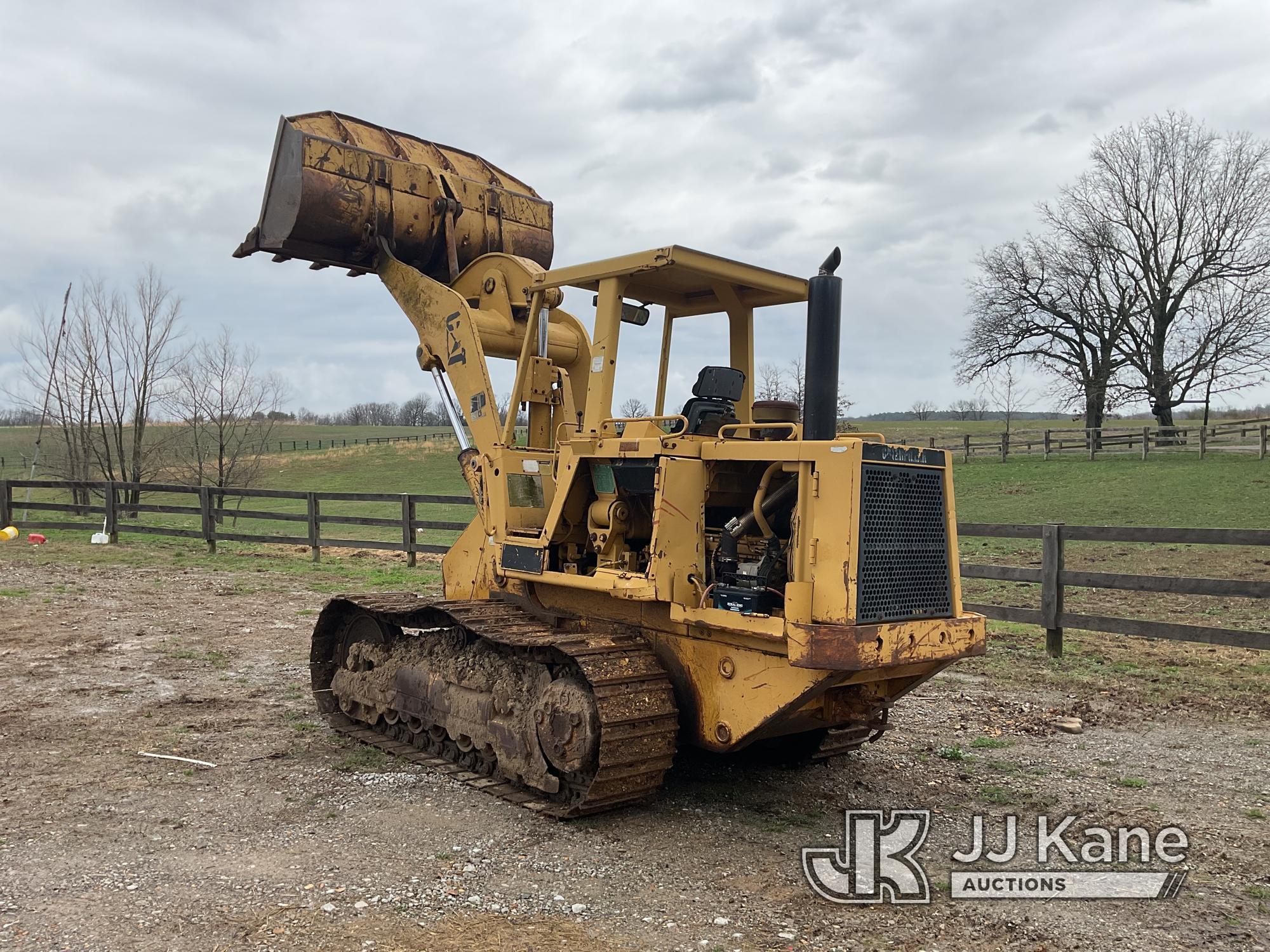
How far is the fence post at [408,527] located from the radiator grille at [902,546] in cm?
1165

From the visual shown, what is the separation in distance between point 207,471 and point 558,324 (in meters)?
24.3

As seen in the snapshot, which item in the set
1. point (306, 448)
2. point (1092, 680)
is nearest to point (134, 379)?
point (1092, 680)

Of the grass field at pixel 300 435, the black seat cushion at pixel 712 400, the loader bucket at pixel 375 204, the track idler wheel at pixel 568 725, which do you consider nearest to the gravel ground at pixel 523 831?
the track idler wheel at pixel 568 725

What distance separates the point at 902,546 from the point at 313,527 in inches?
548

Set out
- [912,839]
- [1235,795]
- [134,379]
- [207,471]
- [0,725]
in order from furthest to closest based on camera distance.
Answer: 1. [207,471]
2. [134,379]
3. [0,725]
4. [1235,795]
5. [912,839]

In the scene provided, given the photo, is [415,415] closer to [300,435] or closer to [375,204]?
[300,435]

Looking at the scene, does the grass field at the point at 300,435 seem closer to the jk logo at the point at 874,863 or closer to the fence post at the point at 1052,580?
the fence post at the point at 1052,580

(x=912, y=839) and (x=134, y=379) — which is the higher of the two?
(x=134, y=379)

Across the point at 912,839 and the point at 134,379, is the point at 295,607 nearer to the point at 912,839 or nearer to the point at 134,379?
the point at 912,839

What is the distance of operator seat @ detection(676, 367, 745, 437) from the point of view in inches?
226

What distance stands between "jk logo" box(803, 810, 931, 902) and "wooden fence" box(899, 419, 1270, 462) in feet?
79.1

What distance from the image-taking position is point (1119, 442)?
33.0m

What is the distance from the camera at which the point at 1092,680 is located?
8664 mm

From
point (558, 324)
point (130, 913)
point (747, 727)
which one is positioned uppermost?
point (558, 324)
